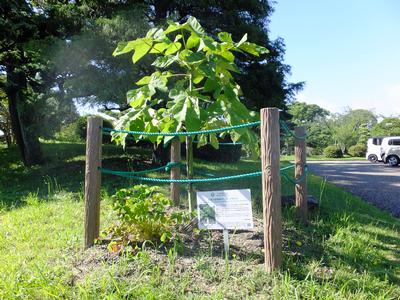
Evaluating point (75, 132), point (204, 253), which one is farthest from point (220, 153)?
point (75, 132)

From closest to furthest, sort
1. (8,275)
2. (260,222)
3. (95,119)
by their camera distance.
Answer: (8,275), (95,119), (260,222)

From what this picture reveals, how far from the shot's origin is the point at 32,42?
6629 millimetres

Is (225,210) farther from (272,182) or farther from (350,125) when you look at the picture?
→ (350,125)

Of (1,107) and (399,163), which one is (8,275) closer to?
(1,107)

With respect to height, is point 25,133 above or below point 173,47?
below

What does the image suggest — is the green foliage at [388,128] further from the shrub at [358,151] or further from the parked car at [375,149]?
the parked car at [375,149]

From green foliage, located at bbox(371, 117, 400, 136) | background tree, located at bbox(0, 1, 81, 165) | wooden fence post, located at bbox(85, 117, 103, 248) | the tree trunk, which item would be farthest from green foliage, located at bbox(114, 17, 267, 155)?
green foliage, located at bbox(371, 117, 400, 136)

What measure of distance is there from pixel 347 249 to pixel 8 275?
2796 mm

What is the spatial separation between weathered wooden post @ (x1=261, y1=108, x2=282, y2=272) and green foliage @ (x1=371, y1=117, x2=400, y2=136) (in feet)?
114

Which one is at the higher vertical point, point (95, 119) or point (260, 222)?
point (95, 119)

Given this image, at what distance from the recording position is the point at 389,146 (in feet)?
58.9

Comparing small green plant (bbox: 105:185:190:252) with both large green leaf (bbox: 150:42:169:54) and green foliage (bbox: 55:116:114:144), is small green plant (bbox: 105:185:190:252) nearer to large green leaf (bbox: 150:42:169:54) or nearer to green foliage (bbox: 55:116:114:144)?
large green leaf (bbox: 150:42:169:54)

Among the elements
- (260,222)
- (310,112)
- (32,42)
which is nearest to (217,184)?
(260,222)

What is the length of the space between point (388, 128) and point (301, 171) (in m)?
35.3
